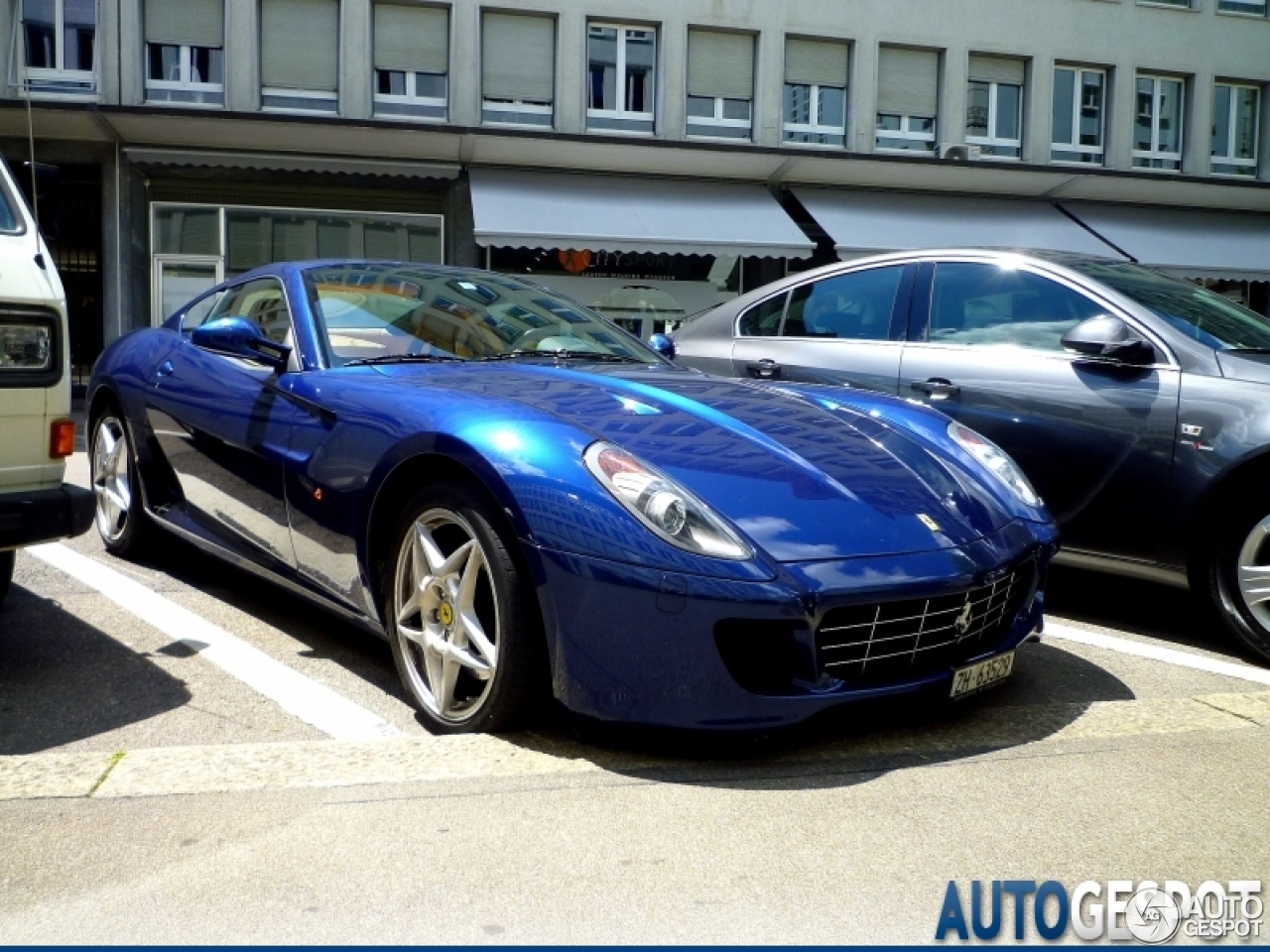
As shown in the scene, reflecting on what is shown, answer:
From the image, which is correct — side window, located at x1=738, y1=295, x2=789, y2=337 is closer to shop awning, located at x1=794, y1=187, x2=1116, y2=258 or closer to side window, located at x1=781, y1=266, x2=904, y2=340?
side window, located at x1=781, y1=266, x2=904, y2=340

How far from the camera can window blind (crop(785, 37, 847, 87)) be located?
21.4 metres

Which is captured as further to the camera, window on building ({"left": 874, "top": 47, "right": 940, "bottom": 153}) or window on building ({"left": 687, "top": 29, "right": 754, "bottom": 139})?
window on building ({"left": 874, "top": 47, "right": 940, "bottom": 153})

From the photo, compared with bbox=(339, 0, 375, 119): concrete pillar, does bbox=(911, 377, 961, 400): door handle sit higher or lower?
lower

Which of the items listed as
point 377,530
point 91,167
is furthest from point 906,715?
point 91,167

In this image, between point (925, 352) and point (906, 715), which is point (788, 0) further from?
point (906, 715)

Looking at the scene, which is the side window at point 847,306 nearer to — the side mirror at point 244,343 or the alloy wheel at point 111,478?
the side mirror at point 244,343

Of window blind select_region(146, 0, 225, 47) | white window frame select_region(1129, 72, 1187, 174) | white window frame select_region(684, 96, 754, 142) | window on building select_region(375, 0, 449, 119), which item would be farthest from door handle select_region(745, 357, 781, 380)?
white window frame select_region(1129, 72, 1187, 174)

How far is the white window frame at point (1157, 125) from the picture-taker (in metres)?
23.3

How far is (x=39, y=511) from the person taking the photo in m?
3.91

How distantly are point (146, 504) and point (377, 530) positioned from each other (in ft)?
6.95

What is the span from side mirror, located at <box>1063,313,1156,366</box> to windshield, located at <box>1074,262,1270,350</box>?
7.8 inches

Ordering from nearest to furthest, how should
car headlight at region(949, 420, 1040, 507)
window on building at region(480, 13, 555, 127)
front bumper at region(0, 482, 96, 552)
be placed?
front bumper at region(0, 482, 96, 552) → car headlight at region(949, 420, 1040, 507) → window on building at region(480, 13, 555, 127)

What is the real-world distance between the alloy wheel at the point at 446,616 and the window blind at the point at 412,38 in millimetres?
17566
